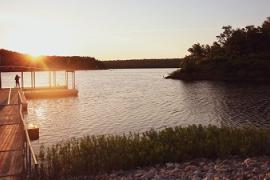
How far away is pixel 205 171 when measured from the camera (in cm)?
1517

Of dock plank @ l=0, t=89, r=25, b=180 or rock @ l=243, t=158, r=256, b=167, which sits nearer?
dock plank @ l=0, t=89, r=25, b=180

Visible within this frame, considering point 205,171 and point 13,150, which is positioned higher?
point 13,150

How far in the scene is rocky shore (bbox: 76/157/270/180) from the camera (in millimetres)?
14248

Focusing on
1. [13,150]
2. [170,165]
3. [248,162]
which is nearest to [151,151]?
[170,165]

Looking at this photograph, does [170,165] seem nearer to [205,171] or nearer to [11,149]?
[205,171]

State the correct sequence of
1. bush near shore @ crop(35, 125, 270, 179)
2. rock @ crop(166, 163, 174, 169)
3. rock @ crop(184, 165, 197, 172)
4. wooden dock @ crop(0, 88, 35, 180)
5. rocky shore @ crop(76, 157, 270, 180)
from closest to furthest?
wooden dock @ crop(0, 88, 35, 180)
rocky shore @ crop(76, 157, 270, 180)
rock @ crop(184, 165, 197, 172)
bush near shore @ crop(35, 125, 270, 179)
rock @ crop(166, 163, 174, 169)

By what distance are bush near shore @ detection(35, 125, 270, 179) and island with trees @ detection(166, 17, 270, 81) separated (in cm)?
10497

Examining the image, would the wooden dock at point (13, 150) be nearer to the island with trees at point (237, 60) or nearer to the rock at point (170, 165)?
the rock at point (170, 165)

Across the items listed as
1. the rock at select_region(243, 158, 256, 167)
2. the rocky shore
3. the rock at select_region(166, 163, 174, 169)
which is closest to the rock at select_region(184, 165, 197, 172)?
the rocky shore

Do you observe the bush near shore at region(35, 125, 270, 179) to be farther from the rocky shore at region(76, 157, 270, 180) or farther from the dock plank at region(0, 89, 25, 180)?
the dock plank at region(0, 89, 25, 180)

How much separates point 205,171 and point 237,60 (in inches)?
4715

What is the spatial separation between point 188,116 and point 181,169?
2676 cm

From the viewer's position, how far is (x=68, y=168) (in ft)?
50.8

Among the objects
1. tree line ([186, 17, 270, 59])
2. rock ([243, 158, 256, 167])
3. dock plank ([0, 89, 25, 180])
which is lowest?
rock ([243, 158, 256, 167])
